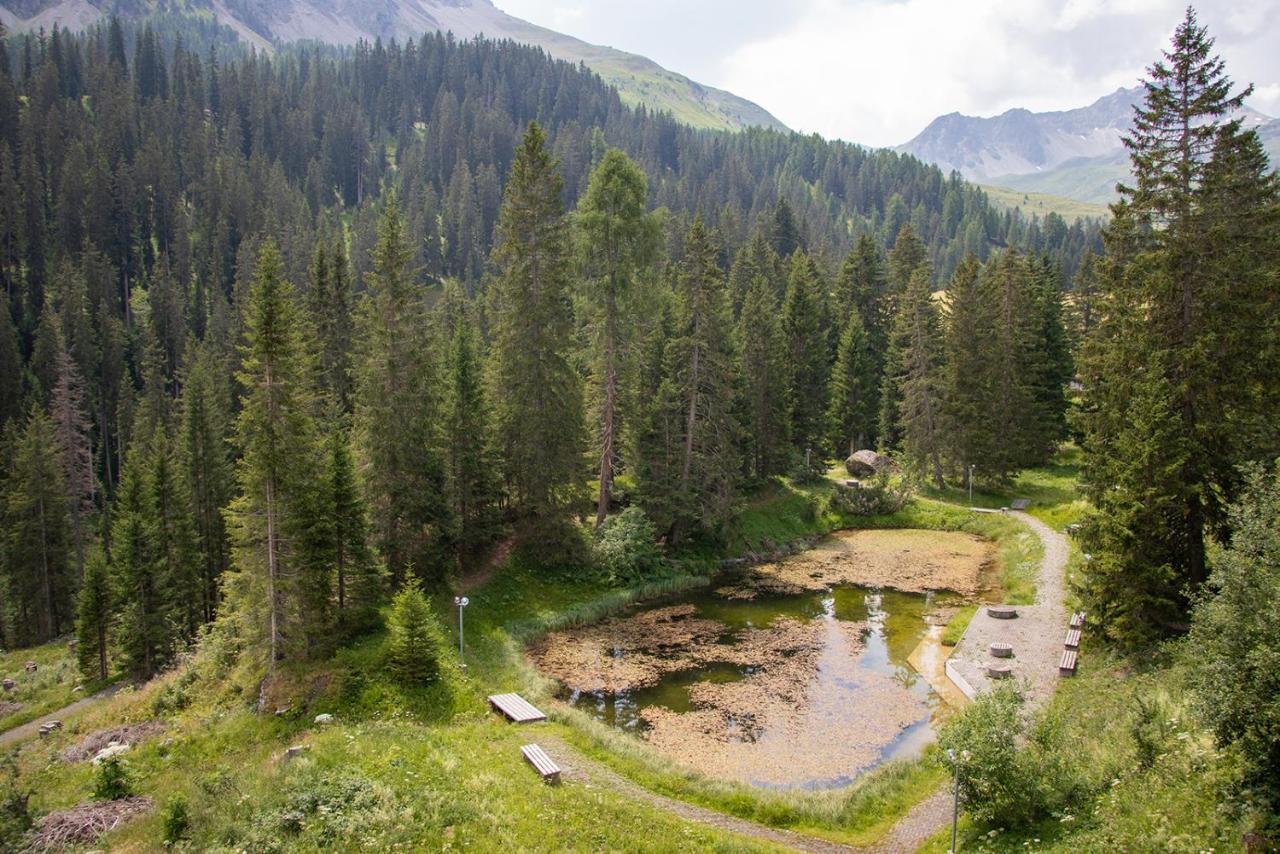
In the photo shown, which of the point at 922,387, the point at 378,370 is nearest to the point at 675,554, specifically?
the point at 378,370

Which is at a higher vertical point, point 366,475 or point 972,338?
point 972,338

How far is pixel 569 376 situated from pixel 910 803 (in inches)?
923

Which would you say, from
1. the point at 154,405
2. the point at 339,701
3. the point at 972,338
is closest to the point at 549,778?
the point at 339,701

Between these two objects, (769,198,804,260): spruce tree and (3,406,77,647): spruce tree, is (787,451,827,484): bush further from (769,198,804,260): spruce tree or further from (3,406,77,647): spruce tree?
(3,406,77,647): spruce tree

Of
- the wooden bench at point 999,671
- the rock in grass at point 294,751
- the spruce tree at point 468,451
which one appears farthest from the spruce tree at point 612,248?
the rock in grass at point 294,751

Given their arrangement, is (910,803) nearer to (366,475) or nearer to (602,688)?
(602,688)

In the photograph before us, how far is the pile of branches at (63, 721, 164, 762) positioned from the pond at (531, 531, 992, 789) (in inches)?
491

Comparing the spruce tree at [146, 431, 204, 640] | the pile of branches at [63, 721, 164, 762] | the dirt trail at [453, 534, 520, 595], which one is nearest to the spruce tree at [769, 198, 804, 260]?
the dirt trail at [453, 534, 520, 595]

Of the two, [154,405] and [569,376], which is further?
[154,405]

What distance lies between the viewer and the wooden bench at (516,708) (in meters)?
21.3

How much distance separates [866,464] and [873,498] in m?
5.63

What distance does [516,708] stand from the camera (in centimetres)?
2188

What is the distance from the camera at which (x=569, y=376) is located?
117 feet

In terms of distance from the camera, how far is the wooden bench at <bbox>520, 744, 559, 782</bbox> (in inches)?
680
